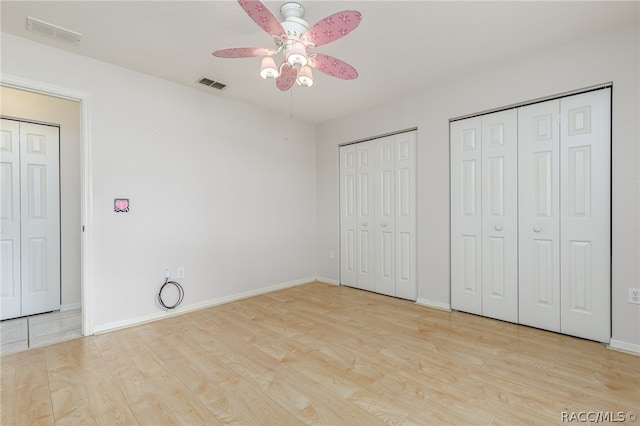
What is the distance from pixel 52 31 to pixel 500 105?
4.08 meters

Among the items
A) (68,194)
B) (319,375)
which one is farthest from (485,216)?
(68,194)

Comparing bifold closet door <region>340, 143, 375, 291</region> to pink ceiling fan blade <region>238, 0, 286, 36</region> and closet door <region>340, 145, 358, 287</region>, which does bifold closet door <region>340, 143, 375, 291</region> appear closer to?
closet door <region>340, 145, 358, 287</region>

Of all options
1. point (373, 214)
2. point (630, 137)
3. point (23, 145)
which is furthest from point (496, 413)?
point (23, 145)

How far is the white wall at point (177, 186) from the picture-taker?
294 centimetres

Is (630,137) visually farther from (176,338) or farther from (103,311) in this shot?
(103,311)

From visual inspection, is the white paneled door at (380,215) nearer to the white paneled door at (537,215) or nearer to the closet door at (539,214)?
the white paneled door at (537,215)

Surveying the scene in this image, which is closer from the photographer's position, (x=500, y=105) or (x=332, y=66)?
(x=332, y=66)

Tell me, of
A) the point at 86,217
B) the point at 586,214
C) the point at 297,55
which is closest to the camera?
the point at 297,55

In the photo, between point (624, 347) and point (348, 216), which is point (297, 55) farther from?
point (624, 347)

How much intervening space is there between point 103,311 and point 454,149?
407cm

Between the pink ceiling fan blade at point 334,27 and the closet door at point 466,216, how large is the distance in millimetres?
2090

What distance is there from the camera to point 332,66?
230 centimetres

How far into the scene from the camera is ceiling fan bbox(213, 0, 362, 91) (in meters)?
1.79

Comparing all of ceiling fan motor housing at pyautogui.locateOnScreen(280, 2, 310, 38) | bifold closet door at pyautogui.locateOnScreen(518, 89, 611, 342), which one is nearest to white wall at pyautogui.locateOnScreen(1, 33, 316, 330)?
ceiling fan motor housing at pyautogui.locateOnScreen(280, 2, 310, 38)
